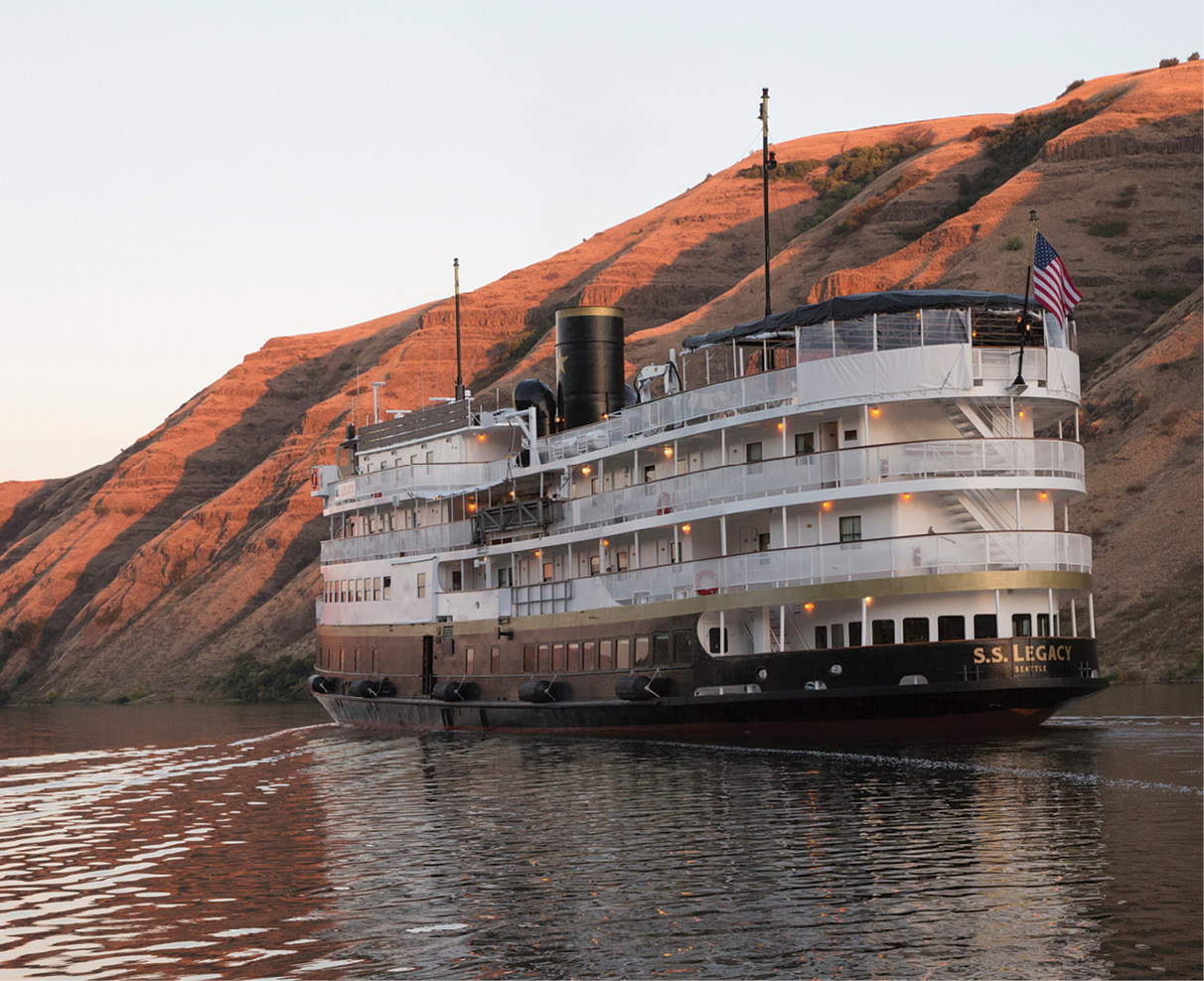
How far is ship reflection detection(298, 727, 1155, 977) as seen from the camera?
14750 millimetres

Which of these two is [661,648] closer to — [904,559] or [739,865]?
[904,559]

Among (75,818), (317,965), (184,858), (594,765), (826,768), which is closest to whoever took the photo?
(317,965)

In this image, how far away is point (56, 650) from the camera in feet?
406

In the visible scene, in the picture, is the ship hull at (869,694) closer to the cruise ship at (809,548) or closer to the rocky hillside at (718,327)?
the cruise ship at (809,548)

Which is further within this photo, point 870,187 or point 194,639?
point 870,187

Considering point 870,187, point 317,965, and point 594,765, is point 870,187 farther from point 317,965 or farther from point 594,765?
point 317,965

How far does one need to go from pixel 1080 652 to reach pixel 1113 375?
5256 cm

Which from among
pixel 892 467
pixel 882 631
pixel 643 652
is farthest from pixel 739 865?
pixel 643 652

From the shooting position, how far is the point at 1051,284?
112ft

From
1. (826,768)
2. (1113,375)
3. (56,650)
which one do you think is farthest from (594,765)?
(56,650)

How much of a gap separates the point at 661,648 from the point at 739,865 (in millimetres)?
18584

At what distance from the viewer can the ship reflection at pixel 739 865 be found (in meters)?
14.8

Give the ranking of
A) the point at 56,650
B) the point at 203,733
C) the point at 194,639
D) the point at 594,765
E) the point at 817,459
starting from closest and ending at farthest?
the point at 594,765 < the point at 817,459 < the point at 203,733 < the point at 194,639 < the point at 56,650

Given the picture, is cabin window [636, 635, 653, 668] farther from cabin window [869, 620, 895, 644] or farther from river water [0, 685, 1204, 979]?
cabin window [869, 620, 895, 644]
